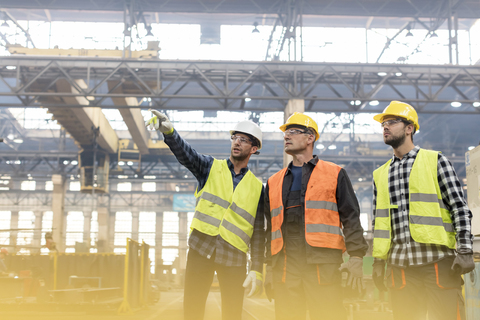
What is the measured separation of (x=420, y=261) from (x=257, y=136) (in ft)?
5.51

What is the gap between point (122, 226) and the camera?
130ft

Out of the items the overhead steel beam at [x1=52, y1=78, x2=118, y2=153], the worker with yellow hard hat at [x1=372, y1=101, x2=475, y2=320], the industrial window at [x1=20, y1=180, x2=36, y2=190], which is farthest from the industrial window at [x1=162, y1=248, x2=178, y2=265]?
the worker with yellow hard hat at [x1=372, y1=101, x2=475, y2=320]

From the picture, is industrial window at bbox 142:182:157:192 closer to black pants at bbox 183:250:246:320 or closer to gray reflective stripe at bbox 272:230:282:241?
black pants at bbox 183:250:246:320

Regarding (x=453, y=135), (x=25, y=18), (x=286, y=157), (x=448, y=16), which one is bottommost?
(x=286, y=157)

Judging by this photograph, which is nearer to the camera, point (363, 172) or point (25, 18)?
point (25, 18)

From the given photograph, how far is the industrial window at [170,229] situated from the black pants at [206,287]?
118 ft

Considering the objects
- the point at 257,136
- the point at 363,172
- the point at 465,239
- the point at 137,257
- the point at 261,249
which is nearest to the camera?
the point at 465,239

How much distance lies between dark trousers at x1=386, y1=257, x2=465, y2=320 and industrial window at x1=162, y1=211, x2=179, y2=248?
120ft

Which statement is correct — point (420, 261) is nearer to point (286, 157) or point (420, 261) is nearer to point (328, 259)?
point (328, 259)

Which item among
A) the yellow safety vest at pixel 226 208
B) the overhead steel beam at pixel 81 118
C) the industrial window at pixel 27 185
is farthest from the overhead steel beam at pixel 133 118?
the industrial window at pixel 27 185

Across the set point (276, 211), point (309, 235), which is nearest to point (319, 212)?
point (309, 235)

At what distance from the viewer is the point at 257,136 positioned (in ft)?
13.9

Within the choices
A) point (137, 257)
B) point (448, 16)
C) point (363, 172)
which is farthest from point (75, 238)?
point (448, 16)

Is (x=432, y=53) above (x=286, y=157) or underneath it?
above
